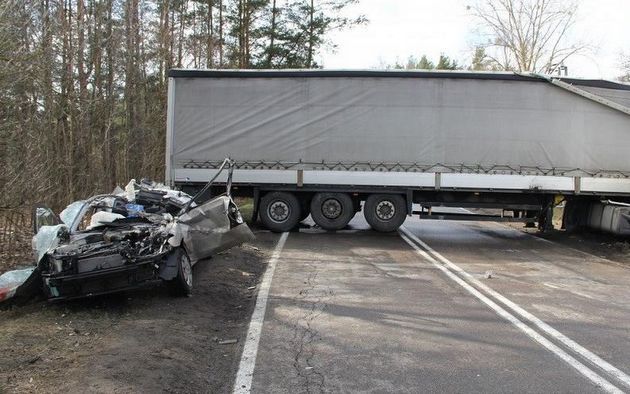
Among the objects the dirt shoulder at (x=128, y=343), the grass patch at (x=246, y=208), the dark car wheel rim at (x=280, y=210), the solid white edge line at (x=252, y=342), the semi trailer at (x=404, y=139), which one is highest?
the semi trailer at (x=404, y=139)

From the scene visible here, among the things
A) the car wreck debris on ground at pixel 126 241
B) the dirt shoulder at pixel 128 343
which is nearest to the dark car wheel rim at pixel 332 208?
the car wreck debris on ground at pixel 126 241

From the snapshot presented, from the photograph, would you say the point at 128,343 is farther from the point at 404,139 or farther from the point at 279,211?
the point at 404,139

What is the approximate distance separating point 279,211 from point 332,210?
1.38 meters

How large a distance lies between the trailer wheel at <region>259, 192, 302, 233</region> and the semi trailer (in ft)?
0.12

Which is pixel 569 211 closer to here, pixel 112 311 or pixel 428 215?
pixel 428 215

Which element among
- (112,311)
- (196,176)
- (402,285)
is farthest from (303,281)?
(196,176)

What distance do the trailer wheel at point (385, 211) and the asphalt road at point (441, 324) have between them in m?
2.67

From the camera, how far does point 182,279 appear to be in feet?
22.8

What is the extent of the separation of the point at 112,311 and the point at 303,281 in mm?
3130

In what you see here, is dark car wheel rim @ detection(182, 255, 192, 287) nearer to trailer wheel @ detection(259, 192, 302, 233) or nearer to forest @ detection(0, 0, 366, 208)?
forest @ detection(0, 0, 366, 208)

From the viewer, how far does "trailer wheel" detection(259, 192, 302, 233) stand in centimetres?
1474

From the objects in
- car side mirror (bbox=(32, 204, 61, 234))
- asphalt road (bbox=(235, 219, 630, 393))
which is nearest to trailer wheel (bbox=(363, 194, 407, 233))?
asphalt road (bbox=(235, 219, 630, 393))

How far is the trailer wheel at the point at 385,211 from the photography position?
47.6ft

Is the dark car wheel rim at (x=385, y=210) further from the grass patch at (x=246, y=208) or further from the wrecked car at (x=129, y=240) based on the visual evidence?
the wrecked car at (x=129, y=240)
